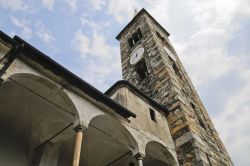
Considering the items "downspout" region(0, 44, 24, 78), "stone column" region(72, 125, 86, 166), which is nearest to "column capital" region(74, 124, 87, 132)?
"stone column" region(72, 125, 86, 166)

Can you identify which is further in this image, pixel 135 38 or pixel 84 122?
pixel 135 38

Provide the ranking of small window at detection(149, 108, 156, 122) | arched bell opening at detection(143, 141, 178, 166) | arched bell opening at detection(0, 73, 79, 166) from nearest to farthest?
arched bell opening at detection(0, 73, 79, 166)
arched bell opening at detection(143, 141, 178, 166)
small window at detection(149, 108, 156, 122)

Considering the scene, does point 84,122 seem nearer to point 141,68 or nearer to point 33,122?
point 33,122

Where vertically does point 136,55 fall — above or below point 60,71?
above

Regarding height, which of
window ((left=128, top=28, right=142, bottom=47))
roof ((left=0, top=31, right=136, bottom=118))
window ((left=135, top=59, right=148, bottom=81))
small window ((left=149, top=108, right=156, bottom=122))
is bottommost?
roof ((left=0, top=31, right=136, bottom=118))

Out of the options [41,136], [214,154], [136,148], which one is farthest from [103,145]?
[214,154]

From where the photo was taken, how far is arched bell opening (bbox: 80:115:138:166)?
256 inches

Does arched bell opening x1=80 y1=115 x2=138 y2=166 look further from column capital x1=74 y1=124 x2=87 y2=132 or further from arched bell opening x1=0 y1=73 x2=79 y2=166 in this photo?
column capital x1=74 y1=124 x2=87 y2=132

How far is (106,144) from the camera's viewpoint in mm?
7188

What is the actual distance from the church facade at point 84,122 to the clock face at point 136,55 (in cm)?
339

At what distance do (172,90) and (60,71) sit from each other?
4.83 meters

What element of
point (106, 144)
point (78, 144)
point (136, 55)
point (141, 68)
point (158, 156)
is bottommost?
point (78, 144)

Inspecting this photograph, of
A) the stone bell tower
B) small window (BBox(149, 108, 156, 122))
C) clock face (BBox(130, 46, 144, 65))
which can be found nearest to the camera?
the stone bell tower

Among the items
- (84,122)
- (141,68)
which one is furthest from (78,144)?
(141,68)
